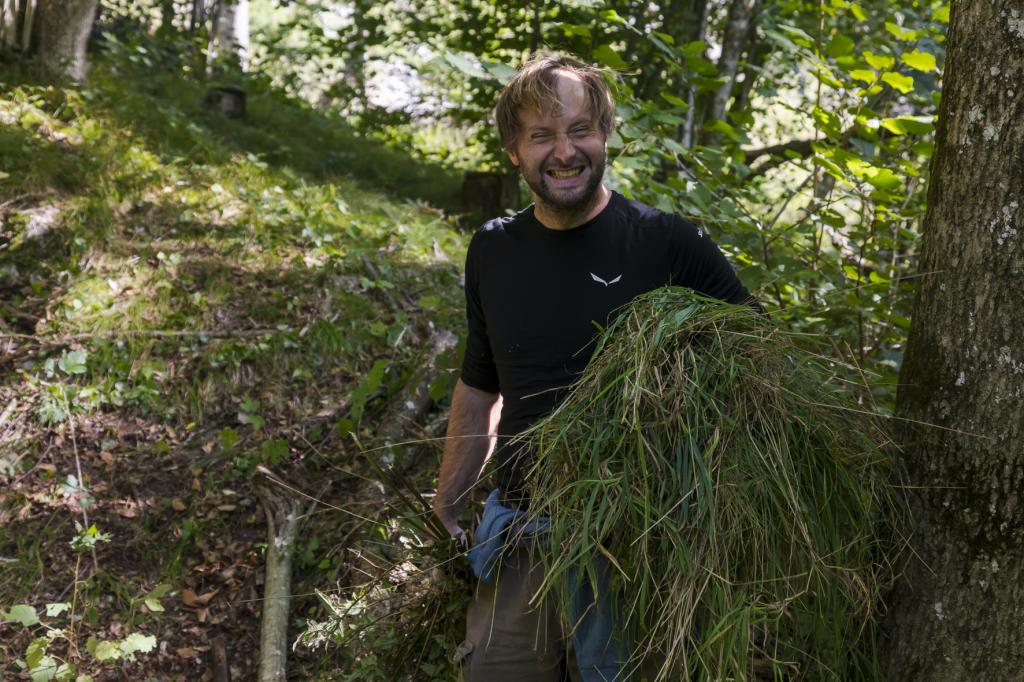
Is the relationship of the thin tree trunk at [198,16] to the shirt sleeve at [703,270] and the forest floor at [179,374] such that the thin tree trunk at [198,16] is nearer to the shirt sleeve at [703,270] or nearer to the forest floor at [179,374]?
the forest floor at [179,374]

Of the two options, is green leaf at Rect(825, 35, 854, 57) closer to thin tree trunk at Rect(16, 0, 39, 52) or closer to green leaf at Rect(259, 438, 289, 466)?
green leaf at Rect(259, 438, 289, 466)

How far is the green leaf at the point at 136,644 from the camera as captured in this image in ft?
11.4

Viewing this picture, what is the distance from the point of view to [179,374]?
4.77 meters

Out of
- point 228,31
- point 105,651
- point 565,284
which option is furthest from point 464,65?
point 228,31

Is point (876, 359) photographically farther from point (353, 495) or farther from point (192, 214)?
point (192, 214)

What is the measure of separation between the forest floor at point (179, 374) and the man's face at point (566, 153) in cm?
118

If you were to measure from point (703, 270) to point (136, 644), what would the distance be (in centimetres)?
264

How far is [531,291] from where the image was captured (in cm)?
256

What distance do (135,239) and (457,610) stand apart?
380 cm

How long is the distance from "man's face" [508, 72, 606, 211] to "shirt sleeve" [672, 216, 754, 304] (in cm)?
30

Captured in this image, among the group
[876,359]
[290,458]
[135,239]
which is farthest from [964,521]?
[135,239]

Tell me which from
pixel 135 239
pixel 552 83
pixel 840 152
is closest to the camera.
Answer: pixel 552 83

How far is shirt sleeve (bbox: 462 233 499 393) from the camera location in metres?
2.78

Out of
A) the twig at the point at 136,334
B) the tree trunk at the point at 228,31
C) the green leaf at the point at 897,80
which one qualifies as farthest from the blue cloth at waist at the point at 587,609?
the tree trunk at the point at 228,31
